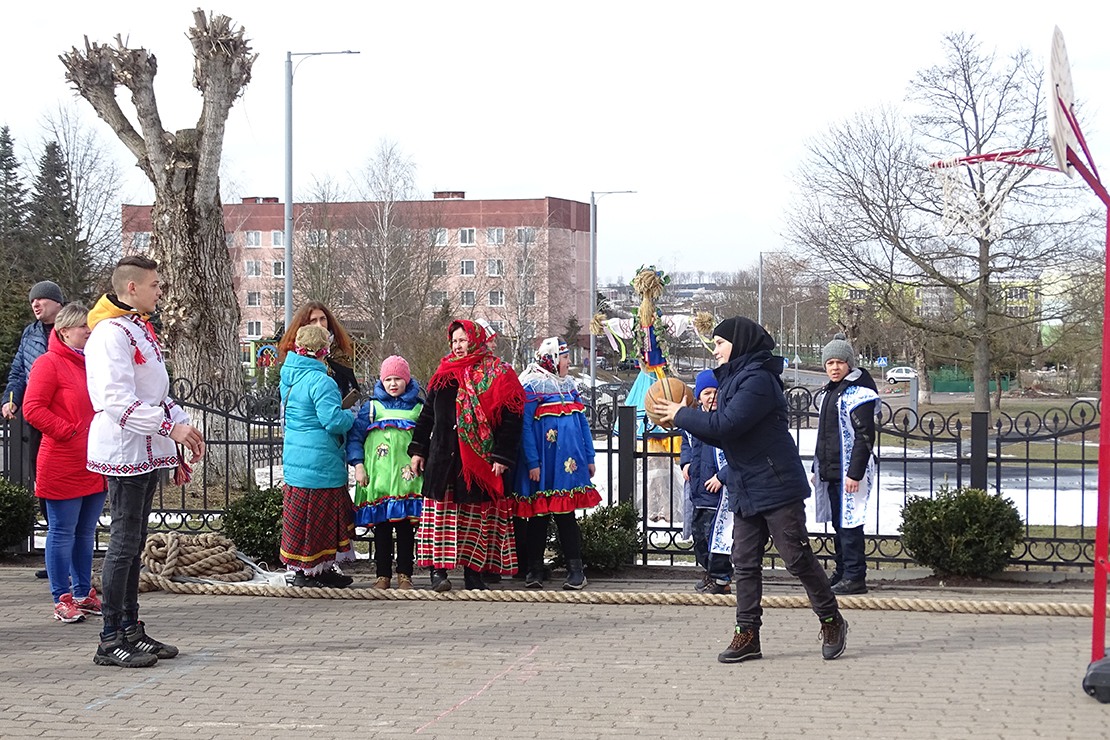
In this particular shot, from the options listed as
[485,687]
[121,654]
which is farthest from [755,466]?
[121,654]

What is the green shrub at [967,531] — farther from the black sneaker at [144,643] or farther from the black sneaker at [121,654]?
the black sneaker at [121,654]

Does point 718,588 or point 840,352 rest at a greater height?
point 840,352

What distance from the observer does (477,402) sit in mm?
7727

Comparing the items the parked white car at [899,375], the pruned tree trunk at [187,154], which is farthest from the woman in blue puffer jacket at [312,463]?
the parked white car at [899,375]

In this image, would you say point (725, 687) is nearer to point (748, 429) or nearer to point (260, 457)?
point (748, 429)

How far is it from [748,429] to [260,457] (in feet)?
27.4

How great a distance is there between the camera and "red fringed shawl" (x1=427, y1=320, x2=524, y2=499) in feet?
25.3

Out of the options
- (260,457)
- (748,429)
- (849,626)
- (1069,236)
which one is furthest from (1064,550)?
(1069,236)

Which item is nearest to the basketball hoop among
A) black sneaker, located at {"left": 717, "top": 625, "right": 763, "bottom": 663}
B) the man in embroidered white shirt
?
black sneaker, located at {"left": 717, "top": 625, "right": 763, "bottom": 663}

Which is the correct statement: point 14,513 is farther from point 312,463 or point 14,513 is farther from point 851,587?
point 851,587

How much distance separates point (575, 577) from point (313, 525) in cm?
177

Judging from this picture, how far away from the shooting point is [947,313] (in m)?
32.3

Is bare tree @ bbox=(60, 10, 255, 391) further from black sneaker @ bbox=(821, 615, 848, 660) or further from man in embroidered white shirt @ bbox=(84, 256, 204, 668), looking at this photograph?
black sneaker @ bbox=(821, 615, 848, 660)

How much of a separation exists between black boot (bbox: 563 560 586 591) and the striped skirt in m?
0.37
